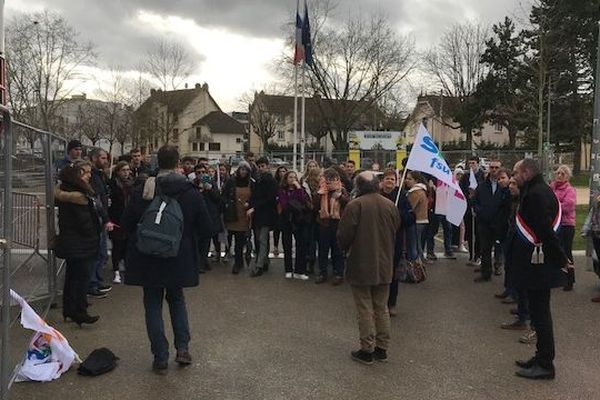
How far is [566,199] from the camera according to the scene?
8055 mm

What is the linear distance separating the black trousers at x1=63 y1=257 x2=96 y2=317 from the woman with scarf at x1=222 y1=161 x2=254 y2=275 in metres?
3.18

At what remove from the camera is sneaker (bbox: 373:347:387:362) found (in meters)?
5.45

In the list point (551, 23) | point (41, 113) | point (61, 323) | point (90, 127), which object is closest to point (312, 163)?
point (61, 323)

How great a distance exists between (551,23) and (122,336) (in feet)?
126

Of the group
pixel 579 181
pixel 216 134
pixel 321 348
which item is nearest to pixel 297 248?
pixel 321 348

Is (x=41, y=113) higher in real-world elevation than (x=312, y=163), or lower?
higher

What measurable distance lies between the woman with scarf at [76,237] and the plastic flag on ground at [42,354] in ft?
4.08

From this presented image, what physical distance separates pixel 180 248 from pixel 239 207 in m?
4.45

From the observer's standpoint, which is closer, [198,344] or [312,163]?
[198,344]

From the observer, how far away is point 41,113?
116 ft

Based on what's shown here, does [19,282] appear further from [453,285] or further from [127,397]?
[453,285]

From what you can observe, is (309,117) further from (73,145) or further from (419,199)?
(73,145)

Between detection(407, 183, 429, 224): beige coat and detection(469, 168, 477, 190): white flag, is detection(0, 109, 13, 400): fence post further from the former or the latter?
detection(469, 168, 477, 190): white flag

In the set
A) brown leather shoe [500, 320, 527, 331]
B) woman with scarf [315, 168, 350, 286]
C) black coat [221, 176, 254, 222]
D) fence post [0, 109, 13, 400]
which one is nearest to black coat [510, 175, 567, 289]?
brown leather shoe [500, 320, 527, 331]
